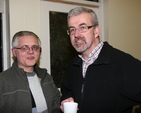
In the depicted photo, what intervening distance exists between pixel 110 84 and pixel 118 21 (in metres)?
1.79

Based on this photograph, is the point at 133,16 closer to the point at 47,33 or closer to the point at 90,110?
the point at 47,33

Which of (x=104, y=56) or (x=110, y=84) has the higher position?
(x=104, y=56)

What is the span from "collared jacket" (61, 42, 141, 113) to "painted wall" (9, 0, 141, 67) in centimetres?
111

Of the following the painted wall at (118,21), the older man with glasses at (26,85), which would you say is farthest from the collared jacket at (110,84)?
the painted wall at (118,21)

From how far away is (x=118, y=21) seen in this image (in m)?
3.01

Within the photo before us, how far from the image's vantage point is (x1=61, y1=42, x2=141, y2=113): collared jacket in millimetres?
1385

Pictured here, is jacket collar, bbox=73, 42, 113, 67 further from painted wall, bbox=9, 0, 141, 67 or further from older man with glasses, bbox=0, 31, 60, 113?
painted wall, bbox=9, 0, 141, 67

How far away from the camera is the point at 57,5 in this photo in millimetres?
2639

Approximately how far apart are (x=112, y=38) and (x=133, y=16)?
2.00 ft

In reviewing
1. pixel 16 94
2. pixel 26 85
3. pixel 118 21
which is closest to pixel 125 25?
pixel 118 21

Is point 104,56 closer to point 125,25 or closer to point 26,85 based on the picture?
point 26,85

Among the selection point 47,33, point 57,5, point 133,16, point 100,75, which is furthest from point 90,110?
point 133,16

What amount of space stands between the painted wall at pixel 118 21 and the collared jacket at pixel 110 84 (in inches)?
43.6

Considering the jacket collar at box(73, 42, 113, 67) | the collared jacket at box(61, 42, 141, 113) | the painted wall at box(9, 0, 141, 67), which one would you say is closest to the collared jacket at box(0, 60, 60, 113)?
the collared jacket at box(61, 42, 141, 113)
